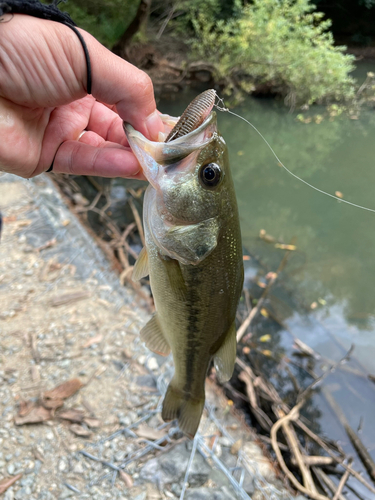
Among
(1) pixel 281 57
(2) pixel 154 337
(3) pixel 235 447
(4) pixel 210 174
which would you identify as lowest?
(3) pixel 235 447

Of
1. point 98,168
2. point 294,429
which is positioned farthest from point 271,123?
point 98,168

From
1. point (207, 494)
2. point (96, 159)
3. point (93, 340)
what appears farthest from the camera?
point (93, 340)

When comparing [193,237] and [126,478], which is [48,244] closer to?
[126,478]

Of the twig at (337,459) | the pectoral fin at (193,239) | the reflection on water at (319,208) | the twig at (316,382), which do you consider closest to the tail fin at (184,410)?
the pectoral fin at (193,239)

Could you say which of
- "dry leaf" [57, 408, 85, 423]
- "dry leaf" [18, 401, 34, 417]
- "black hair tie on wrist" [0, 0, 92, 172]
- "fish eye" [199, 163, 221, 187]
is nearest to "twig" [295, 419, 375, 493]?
"dry leaf" [57, 408, 85, 423]

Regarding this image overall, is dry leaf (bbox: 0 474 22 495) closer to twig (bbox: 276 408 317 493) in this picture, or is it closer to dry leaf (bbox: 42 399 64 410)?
dry leaf (bbox: 42 399 64 410)

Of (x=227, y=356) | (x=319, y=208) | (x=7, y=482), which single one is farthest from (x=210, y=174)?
(x=319, y=208)
